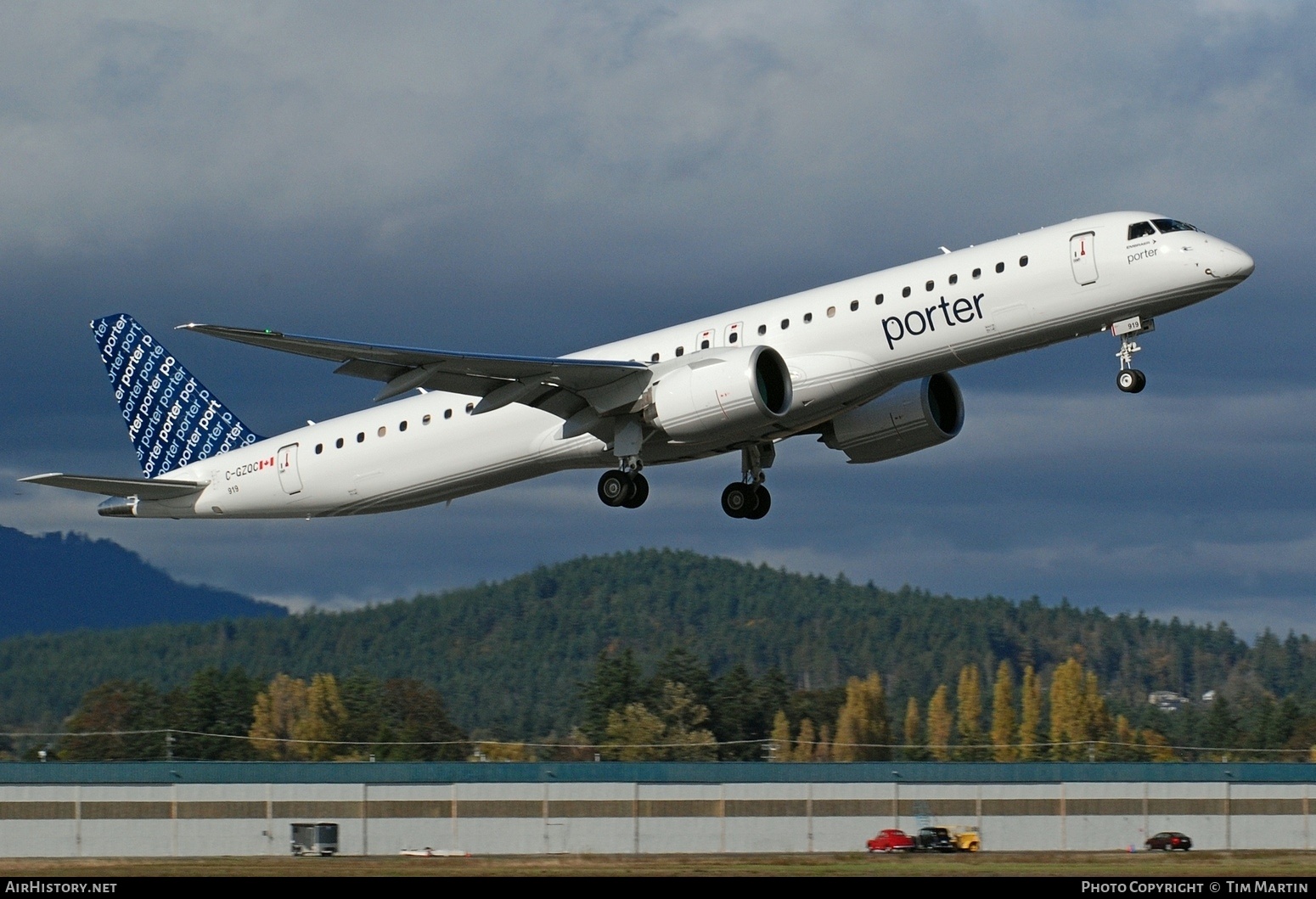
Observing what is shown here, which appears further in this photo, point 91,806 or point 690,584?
point 690,584

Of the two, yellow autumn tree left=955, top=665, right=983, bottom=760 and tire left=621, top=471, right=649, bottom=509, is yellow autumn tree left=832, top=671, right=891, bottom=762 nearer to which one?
yellow autumn tree left=955, top=665, right=983, bottom=760

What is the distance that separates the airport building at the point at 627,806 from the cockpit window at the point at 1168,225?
70.7ft

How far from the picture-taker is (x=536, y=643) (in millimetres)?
144625

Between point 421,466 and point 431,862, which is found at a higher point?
point 421,466

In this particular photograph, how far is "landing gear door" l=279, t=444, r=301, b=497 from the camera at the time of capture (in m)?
48.3

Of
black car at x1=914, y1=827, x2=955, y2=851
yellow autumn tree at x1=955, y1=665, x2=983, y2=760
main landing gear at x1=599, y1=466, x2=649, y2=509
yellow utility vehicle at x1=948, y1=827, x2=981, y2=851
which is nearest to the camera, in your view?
main landing gear at x1=599, y1=466, x2=649, y2=509

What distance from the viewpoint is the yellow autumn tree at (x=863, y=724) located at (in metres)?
110

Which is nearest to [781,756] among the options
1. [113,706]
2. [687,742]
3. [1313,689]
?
[687,742]

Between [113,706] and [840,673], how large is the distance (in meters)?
93.9

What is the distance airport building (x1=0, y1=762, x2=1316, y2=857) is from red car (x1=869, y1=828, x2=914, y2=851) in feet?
4.83

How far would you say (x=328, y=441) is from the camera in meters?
47.9

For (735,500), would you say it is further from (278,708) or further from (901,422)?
(278,708)

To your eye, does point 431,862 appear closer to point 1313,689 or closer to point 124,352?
point 124,352

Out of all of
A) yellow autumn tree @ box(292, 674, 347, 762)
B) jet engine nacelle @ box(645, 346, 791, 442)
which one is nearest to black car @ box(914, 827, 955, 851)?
jet engine nacelle @ box(645, 346, 791, 442)
